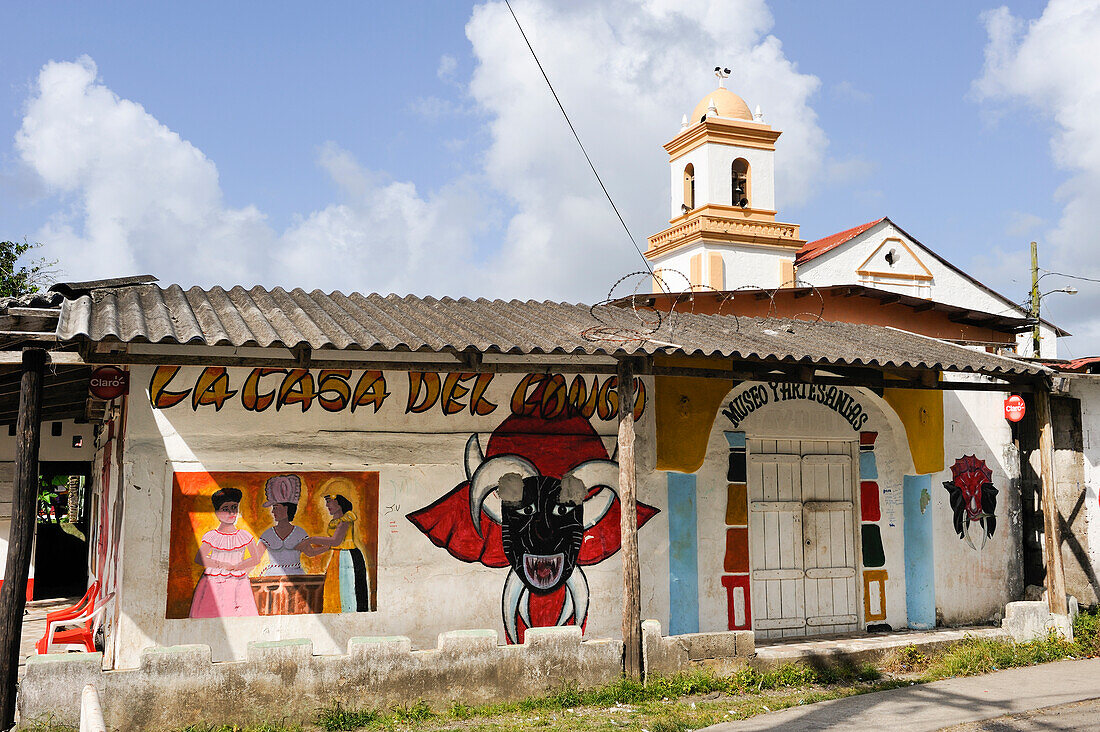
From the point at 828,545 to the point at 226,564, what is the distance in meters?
6.59

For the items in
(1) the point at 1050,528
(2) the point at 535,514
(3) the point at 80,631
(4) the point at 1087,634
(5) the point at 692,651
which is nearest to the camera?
(5) the point at 692,651

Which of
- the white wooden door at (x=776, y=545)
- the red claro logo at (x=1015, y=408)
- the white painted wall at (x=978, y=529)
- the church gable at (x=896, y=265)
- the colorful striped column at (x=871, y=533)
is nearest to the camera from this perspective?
the white wooden door at (x=776, y=545)

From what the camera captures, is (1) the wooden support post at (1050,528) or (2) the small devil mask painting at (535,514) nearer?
(2) the small devil mask painting at (535,514)

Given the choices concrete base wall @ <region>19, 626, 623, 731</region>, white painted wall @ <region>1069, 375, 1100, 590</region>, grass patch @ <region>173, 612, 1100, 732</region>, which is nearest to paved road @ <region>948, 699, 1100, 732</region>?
grass patch @ <region>173, 612, 1100, 732</region>

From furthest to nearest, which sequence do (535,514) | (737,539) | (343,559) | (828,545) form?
(828,545) < (737,539) < (535,514) < (343,559)

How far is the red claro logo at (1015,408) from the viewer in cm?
1104

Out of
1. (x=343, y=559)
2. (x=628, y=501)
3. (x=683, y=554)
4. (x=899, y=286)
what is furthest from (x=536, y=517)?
(x=899, y=286)

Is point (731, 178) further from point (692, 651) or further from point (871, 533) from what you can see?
point (692, 651)

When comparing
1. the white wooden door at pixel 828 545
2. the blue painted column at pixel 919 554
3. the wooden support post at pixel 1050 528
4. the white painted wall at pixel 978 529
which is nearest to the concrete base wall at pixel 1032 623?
the wooden support post at pixel 1050 528

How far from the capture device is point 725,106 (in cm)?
3080

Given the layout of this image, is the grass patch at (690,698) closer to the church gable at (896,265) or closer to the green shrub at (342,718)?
the green shrub at (342,718)

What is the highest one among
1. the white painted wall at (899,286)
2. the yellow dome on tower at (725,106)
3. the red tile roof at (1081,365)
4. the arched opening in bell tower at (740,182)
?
the yellow dome on tower at (725,106)

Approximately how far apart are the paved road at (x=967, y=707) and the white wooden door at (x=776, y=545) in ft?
7.23

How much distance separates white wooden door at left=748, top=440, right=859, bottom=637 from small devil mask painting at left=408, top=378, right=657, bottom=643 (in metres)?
1.95
